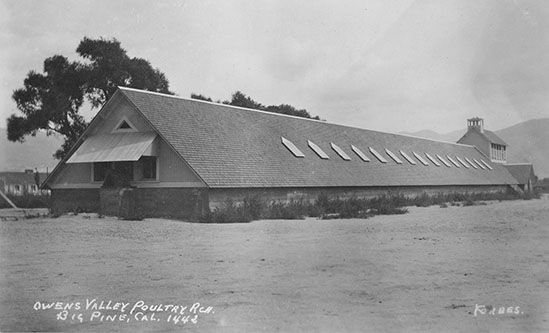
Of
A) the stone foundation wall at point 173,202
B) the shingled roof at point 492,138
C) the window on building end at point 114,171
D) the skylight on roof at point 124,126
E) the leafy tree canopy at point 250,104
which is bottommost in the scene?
the stone foundation wall at point 173,202

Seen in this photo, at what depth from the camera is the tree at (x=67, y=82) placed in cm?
4047

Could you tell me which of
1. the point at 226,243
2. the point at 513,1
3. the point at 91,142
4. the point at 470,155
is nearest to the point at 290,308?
the point at 226,243

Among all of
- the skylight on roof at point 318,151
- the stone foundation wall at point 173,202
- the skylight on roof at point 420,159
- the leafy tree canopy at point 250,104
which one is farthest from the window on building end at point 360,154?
the leafy tree canopy at point 250,104

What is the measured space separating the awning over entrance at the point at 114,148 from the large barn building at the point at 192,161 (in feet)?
0.17

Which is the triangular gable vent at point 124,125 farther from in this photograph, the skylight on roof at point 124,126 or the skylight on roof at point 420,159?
the skylight on roof at point 420,159

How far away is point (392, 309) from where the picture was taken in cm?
663

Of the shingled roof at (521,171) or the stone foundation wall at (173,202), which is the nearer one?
the stone foundation wall at (173,202)

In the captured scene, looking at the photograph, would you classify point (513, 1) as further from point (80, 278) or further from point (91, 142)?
point (91, 142)

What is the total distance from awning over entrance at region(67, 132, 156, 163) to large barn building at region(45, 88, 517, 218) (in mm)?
51

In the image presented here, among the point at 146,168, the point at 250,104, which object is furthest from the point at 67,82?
the point at 146,168

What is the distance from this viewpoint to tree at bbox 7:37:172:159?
40469mm

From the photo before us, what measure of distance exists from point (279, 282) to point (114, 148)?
1509cm

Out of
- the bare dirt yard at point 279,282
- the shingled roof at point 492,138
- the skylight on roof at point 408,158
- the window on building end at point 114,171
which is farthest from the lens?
the shingled roof at point 492,138

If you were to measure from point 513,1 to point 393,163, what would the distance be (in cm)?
2520
